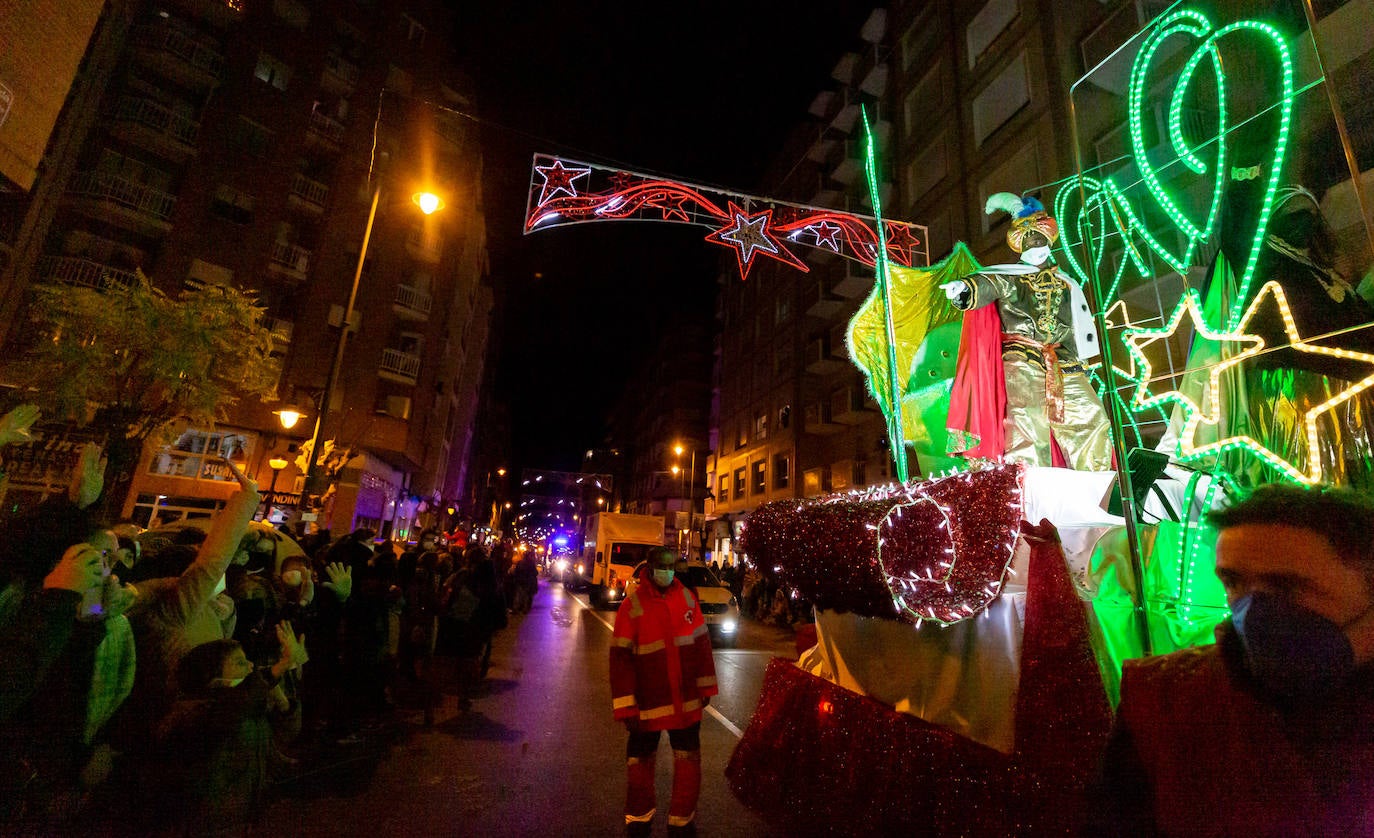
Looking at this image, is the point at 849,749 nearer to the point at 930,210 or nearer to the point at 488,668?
the point at 488,668

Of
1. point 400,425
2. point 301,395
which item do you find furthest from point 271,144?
point 400,425

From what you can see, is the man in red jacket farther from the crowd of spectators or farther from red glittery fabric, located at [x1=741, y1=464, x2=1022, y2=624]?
the crowd of spectators

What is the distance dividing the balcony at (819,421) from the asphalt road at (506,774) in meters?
17.0

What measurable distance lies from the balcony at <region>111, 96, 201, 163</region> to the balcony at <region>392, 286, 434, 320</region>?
8.06 m

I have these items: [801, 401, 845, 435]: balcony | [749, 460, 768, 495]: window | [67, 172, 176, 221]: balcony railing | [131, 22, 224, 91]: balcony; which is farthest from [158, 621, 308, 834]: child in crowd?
[131, 22, 224, 91]: balcony

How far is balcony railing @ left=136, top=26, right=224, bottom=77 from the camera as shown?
2039 centimetres

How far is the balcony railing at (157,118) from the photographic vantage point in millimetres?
19797

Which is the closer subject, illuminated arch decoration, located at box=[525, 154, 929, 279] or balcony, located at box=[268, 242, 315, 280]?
illuminated arch decoration, located at box=[525, 154, 929, 279]

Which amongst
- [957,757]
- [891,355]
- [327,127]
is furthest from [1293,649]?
[327,127]

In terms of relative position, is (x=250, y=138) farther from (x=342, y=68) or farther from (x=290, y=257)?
(x=342, y=68)

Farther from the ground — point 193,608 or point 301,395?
point 301,395

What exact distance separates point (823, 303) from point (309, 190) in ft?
69.1

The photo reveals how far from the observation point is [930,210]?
18.7 m

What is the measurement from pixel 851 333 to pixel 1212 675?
4.34m
